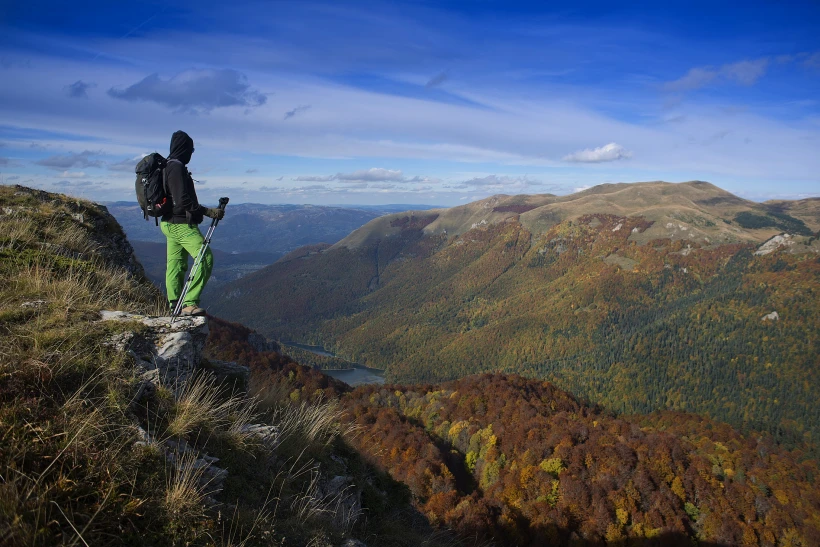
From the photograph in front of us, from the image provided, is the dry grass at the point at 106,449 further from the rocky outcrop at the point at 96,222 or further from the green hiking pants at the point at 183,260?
the rocky outcrop at the point at 96,222

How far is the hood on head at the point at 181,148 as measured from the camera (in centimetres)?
797

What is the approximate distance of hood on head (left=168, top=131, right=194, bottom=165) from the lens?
26.1ft

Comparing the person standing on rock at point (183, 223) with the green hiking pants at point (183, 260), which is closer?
the person standing on rock at point (183, 223)

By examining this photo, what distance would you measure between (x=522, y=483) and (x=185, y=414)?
1699 inches

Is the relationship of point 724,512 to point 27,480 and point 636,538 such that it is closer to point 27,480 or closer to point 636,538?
point 636,538

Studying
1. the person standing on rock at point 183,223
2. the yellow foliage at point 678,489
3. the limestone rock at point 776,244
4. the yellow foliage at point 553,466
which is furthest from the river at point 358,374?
the limestone rock at point 776,244

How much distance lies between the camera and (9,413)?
3.66 meters

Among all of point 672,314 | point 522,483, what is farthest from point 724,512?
point 672,314

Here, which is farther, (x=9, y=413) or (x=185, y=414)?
(x=185, y=414)

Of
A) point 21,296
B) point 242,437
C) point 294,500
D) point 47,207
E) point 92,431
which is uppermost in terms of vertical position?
point 47,207

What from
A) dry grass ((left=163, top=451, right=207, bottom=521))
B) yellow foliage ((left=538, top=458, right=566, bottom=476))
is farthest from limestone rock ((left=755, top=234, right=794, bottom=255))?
dry grass ((left=163, top=451, right=207, bottom=521))

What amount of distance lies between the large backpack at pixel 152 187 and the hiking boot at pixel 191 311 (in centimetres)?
179

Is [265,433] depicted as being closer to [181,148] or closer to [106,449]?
[106,449]

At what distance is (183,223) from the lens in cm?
798
